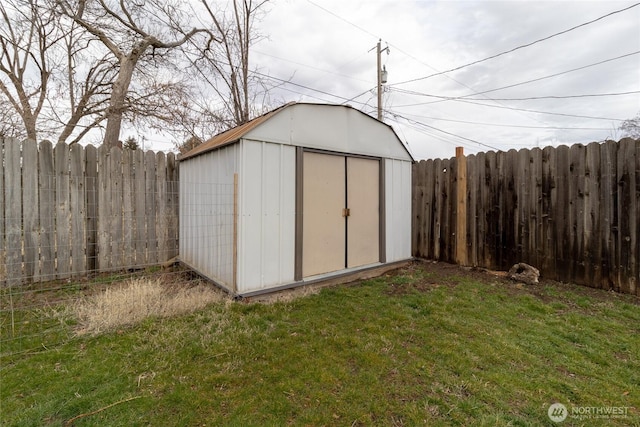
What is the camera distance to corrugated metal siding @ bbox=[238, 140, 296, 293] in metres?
3.66

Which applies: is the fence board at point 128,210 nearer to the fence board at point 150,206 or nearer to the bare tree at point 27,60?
the fence board at point 150,206

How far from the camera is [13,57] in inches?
304

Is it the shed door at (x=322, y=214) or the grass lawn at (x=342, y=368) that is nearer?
A: the grass lawn at (x=342, y=368)

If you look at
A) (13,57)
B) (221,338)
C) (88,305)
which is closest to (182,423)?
(221,338)

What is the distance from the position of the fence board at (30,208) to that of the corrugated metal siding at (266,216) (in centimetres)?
322

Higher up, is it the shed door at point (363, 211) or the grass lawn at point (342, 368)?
the shed door at point (363, 211)

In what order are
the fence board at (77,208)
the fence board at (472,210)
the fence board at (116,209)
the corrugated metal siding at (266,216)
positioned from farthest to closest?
the fence board at (472,210) < the fence board at (116,209) < the fence board at (77,208) < the corrugated metal siding at (266,216)

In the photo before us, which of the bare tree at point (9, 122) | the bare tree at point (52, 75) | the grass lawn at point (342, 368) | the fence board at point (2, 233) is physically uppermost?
the bare tree at point (52, 75)

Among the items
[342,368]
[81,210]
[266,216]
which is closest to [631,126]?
[266,216]

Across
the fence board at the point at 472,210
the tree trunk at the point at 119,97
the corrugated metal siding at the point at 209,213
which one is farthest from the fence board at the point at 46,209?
the fence board at the point at 472,210

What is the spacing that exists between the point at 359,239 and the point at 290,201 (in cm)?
161

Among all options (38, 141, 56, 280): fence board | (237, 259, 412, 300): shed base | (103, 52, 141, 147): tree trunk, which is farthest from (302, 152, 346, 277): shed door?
(103, 52, 141, 147): tree trunk

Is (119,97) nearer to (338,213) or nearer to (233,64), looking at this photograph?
(233,64)

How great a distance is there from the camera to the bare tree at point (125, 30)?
22.8ft
